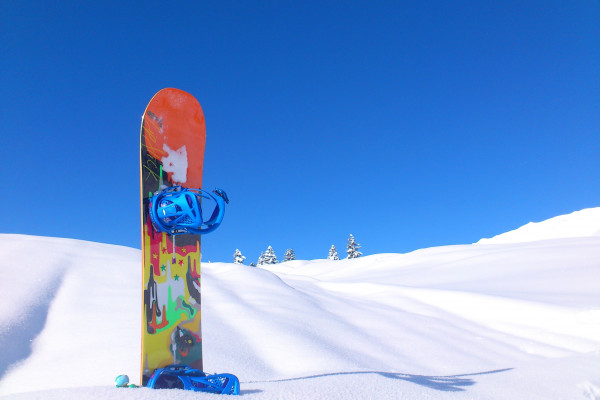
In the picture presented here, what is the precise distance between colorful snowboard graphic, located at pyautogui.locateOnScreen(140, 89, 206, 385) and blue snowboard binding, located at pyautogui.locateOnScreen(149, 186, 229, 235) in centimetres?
15

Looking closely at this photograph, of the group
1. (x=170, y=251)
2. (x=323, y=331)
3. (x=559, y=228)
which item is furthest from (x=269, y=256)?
(x=170, y=251)

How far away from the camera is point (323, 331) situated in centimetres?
826

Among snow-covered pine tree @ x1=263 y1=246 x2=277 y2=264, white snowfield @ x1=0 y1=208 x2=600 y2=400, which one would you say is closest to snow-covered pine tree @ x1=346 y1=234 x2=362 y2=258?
snow-covered pine tree @ x1=263 y1=246 x2=277 y2=264

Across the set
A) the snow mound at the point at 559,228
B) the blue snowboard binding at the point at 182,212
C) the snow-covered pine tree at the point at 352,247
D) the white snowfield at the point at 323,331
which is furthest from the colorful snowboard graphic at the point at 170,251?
the snow-covered pine tree at the point at 352,247

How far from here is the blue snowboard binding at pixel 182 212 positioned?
3.86 m

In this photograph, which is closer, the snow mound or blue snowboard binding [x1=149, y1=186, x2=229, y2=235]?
blue snowboard binding [x1=149, y1=186, x2=229, y2=235]

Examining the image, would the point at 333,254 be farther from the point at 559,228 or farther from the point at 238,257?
the point at 559,228

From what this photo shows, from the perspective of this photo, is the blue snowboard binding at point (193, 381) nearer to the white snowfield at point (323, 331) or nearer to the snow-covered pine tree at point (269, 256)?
the white snowfield at point (323, 331)

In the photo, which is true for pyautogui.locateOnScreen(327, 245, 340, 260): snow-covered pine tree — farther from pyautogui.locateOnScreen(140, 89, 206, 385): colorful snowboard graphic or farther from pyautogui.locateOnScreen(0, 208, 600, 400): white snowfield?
pyautogui.locateOnScreen(140, 89, 206, 385): colorful snowboard graphic

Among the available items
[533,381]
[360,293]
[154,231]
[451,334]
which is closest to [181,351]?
[154,231]

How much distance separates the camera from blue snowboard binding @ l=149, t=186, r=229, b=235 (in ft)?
12.7

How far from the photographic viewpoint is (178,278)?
443 centimetres

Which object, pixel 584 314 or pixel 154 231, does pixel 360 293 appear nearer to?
pixel 584 314

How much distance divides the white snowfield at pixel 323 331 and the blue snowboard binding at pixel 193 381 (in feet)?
0.67
